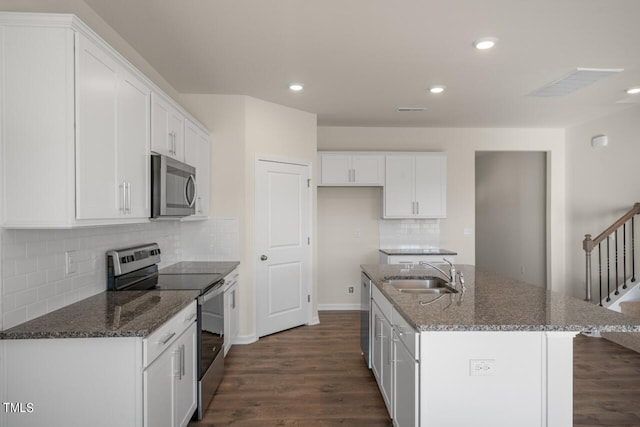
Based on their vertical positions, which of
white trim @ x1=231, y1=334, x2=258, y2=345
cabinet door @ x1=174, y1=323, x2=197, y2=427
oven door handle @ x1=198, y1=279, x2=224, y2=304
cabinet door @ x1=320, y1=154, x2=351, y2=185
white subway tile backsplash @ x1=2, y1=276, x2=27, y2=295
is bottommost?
white trim @ x1=231, y1=334, x2=258, y2=345

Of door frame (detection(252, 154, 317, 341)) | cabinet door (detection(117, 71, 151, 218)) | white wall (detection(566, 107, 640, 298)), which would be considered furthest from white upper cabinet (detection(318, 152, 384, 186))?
cabinet door (detection(117, 71, 151, 218))

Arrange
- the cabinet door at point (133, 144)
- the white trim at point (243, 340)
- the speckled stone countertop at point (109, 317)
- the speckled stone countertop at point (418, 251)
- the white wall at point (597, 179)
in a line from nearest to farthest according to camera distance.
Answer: the speckled stone countertop at point (109, 317) < the cabinet door at point (133, 144) < the white trim at point (243, 340) < the white wall at point (597, 179) < the speckled stone countertop at point (418, 251)

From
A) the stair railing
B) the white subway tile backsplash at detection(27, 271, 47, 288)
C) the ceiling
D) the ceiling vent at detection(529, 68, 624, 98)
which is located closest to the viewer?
the white subway tile backsplash at detection(27, 271, 47, 288)

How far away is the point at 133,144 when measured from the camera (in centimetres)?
236

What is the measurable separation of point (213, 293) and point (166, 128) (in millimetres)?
1284

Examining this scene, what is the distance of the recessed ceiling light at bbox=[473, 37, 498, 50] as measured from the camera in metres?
2.86

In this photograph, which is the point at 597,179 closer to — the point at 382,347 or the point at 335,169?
the point at 335,169

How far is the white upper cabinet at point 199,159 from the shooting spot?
3.50 metres

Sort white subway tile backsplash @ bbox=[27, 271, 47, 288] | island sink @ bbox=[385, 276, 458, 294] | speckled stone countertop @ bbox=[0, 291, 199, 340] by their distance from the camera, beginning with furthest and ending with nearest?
island sink @ bbox=[385, 276, 458, 294], white subway tile backsplash @ bbox=[27, 271, 47, 288], speckled stone countertop @ bbox=[0, 291, 199, 340]

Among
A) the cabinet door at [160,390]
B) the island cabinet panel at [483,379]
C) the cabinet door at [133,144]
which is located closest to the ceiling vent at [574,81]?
the island cabinet panel at [483,379]

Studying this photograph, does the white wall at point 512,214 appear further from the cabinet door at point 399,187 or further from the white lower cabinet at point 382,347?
the white lower cabinet at point 382,347

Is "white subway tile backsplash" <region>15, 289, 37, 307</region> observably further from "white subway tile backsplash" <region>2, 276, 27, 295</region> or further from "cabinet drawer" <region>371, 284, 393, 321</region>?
"cabinet drawer" <region>371, 284, 393, 321</region>

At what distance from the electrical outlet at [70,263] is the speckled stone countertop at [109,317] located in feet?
0.63

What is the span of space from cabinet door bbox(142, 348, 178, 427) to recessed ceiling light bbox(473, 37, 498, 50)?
2.95 metres
